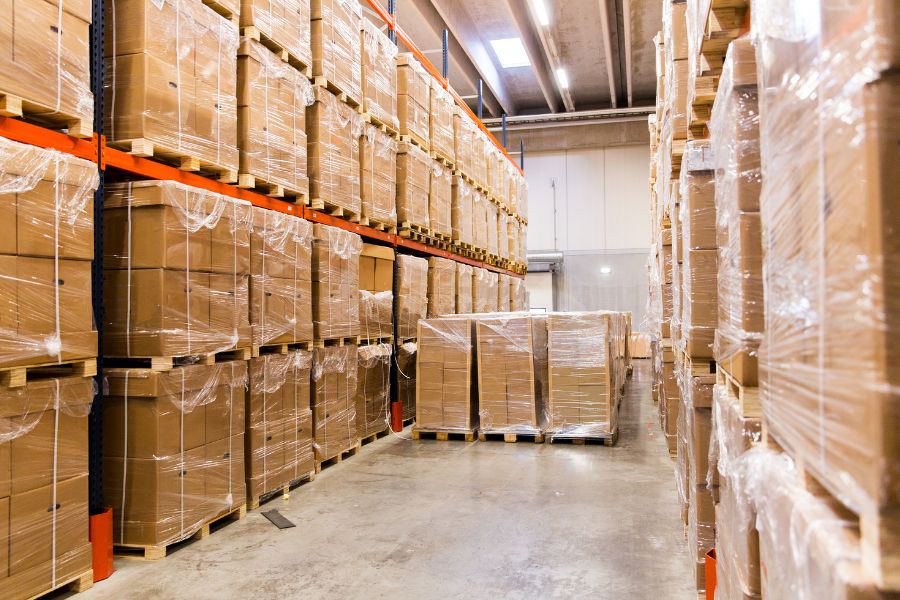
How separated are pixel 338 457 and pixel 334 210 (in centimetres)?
244

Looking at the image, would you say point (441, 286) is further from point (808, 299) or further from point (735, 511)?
point (808, 299)

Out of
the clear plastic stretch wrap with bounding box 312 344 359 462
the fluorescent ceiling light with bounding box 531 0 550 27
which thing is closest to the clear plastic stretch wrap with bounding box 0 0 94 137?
the clear plastic stretch wrap with bounding box 312 344 359 462

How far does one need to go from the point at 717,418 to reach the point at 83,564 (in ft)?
11.0

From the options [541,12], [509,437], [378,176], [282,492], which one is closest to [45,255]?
[282,492]

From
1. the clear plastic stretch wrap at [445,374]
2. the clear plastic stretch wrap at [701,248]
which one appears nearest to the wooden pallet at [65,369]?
the clear plastic stretch wrap at [701,248]

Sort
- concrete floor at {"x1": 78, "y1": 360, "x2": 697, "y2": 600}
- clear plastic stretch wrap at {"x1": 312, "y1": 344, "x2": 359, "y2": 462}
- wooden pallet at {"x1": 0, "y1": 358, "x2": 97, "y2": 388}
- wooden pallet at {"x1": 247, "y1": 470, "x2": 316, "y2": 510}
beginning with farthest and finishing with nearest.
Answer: clear plastic stretch wrap at {"x1": 312, "y1": 344, "x2": 359, "y2": 462} < wooden pallet at {"x1": 247, "y1": 470, "x2": 316, "y2": 510} < concrete floor at {"x1": 78, "y1": 360, "x2": 697, "y2": 600} < wooden pallet at {"x1": 0, "y1": 358, "x2": 97, "y2": 388}

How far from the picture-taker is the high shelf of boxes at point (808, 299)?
1.00m

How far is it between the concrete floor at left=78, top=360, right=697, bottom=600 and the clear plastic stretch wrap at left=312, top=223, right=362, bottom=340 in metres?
1.38

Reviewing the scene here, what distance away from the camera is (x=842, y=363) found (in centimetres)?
112

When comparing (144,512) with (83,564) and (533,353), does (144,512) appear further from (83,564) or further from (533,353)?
(533,353)

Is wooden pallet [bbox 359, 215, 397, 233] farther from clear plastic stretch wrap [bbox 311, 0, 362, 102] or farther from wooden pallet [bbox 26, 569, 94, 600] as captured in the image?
wooden pallet [bbox 26, 569, 94, 600]

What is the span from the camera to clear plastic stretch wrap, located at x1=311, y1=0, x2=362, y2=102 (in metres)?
6.37

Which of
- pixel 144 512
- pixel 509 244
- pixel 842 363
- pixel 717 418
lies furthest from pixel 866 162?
pixel 509 244

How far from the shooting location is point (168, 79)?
14.4 feet
